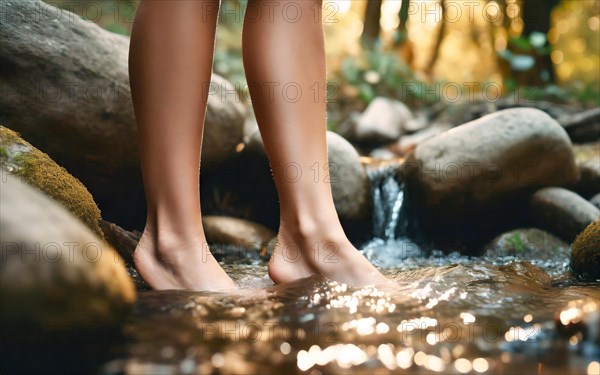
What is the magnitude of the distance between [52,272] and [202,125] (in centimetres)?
86

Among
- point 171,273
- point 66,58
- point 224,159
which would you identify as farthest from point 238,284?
point 224,159

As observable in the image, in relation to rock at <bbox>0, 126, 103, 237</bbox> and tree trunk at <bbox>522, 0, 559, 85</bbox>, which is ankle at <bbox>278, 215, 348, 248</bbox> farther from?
tree trunk at <bbox>522, 0, 559, 85</bbox>

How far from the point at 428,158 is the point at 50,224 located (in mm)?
3011

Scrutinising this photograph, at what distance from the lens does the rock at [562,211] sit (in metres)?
3.26

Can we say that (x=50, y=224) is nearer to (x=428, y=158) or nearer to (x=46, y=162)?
(x=46, y=162)

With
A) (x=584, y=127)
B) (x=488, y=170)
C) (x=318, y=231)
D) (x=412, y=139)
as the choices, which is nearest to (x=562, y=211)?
(x=488, y=170)

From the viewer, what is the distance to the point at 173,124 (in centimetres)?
150

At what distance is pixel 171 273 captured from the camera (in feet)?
Answer: 5.01

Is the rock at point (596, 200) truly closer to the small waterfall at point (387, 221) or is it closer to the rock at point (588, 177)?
the rock at point (588, 177)

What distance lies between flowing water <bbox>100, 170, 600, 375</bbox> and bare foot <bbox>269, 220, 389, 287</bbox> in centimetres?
10

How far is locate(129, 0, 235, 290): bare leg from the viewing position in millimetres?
1479

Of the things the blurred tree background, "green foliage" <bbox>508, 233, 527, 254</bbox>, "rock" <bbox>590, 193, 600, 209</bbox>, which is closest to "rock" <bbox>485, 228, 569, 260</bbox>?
"green foliage" <bbox>508, 233, 527, 254</bbox>

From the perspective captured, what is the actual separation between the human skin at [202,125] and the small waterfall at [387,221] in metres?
1.78

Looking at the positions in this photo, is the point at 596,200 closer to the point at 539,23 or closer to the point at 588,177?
the point at 588,177
